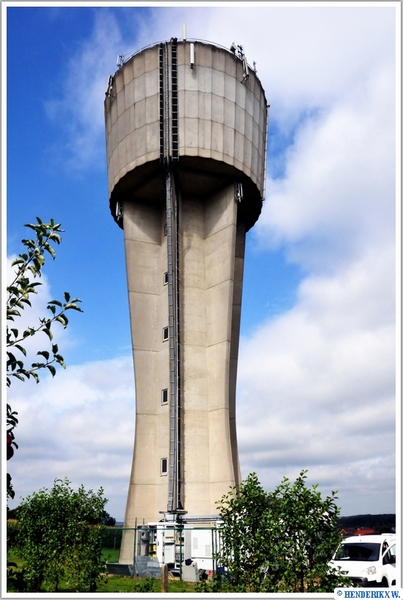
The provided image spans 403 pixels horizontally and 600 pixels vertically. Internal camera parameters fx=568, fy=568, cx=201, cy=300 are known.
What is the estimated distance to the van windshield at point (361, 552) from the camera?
1679 cm

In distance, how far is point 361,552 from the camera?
17.1 meters

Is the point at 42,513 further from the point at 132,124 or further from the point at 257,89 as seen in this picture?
the point at 257,89

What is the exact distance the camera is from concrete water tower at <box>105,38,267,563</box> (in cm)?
3078

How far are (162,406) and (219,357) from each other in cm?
423

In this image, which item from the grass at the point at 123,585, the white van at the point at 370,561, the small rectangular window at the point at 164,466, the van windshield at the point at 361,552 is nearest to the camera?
the white van at the point at 370,561

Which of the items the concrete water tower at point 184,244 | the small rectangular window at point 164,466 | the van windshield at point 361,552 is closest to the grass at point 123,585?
the van windshield at point 361,552

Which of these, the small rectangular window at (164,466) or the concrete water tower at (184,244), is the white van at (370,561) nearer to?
the concrete water tower at (184,244)

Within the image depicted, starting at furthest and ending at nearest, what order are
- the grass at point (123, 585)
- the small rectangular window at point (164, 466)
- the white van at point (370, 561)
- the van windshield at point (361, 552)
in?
the small rectangular window at point (164, 466), the grass at point (123, 585), the van windshield at point (361, 552), the white van at point (370, 561)

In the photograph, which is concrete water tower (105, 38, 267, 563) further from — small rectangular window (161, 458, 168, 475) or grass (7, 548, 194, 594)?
grass (7, 548, 194, 594)

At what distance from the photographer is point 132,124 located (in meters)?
34.0

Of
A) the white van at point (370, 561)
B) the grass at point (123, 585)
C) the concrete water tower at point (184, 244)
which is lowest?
the grass at point (123, 585)

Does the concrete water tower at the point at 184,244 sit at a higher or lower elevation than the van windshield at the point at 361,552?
higher

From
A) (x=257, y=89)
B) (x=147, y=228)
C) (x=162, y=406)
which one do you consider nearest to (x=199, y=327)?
(x=162, y=406)

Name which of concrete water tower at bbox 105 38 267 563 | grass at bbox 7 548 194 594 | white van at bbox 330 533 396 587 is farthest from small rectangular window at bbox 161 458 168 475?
white van at bbox 330 533 396 587
